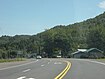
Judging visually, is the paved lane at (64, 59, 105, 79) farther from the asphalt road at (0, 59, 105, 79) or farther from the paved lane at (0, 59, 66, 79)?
the paved lane at (0, 59, 66, 79)

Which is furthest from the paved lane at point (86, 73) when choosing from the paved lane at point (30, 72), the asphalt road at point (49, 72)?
the paved lane at point (30, 72)

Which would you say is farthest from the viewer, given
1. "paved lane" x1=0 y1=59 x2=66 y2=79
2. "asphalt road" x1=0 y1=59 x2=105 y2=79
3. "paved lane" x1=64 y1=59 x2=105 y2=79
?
"asphalt road" x1=0 y1=59 x2=105 y2=79

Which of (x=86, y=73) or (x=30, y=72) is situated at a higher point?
(x=30, y=72)

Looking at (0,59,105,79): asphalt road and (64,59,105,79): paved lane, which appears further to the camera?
(0,59,105,79): asphalt road

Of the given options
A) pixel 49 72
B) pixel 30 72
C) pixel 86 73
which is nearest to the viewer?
pixel 86 73

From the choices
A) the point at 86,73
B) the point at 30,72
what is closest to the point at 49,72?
the point at 30,72

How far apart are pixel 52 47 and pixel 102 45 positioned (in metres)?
26.9

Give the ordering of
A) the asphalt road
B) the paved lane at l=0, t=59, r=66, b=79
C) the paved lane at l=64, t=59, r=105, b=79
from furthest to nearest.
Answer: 1. the asphalt road
2. the paved lane at l=0, t=59, r=66, b=79
3. the paved lane at l=64, t=59, r=105, b=79

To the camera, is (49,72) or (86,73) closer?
(86,73)

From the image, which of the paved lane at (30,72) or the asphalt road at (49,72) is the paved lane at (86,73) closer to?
the asphalt road at (49,72)

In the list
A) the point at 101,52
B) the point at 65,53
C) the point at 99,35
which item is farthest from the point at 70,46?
the point at 101,52

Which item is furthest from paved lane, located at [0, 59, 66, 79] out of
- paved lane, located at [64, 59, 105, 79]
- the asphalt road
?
paved lane, located at [64, 59, 105, 79]

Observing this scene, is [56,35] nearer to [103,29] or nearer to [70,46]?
[70,46]

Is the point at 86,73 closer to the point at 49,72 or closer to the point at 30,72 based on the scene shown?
the point at 49,72
